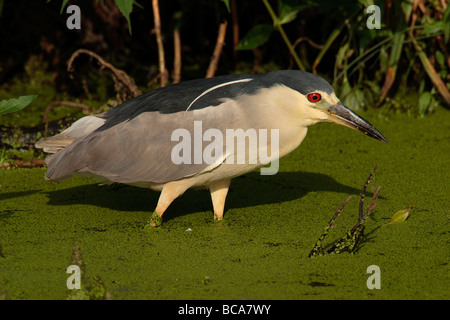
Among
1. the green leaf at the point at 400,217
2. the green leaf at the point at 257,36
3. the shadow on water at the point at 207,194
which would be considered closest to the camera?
the green leaf at the point at 400,217

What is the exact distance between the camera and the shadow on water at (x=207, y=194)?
3768 millimetres

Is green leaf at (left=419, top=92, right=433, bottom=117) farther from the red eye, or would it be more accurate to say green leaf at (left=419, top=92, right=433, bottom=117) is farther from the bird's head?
the red eye

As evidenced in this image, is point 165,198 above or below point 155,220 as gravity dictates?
above

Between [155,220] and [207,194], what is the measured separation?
766 mm

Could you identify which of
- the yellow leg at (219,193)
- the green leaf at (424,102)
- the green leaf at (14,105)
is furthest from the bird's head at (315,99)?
the green leaf at (424,102)

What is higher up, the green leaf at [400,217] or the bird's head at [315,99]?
the bird's head at [315,99]

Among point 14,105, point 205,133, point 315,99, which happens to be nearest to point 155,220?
point 205,133

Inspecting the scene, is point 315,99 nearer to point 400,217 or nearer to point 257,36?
point 400,217

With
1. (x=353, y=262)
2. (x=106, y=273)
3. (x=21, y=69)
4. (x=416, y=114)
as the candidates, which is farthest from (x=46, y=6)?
(x=353, y=262)

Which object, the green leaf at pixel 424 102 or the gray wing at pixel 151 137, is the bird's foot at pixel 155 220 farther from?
the green leaf at pixel 424 102

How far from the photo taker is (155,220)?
3336 mm

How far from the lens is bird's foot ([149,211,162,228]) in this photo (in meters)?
3.33

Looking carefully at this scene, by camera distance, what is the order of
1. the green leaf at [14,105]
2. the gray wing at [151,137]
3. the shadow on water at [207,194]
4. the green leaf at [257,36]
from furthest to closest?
1. the green leaf at [257,36]
2. the shadow on water at [207,194]
3. the gray wing at [151,137]
4. the green leaf at [14,105]

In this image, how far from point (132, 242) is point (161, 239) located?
0.14 meters
